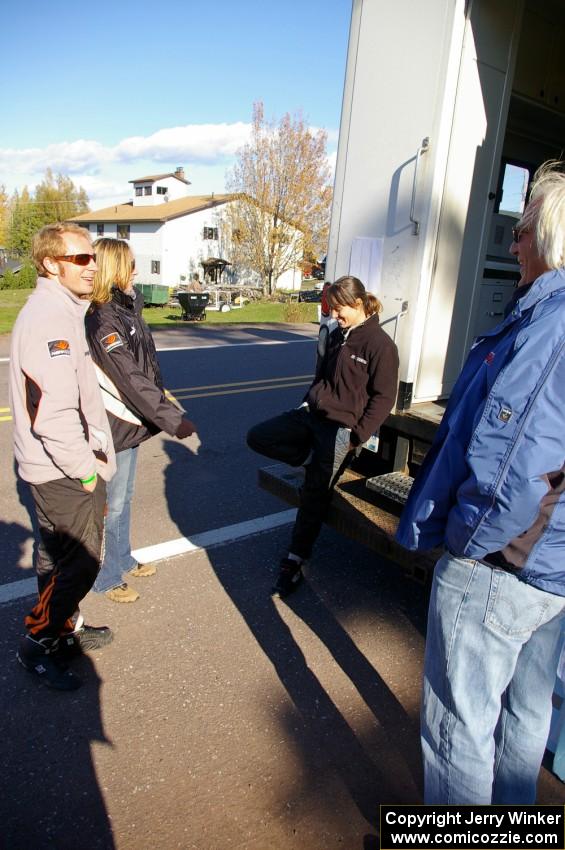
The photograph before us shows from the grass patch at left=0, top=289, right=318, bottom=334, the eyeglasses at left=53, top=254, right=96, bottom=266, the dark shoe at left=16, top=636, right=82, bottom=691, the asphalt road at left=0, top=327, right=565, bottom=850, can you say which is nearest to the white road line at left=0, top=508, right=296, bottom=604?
the asphalt road at left=0, top=327, right=565, bottom=850

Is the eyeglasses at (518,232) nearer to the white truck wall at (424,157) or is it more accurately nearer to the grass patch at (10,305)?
the white truck wall at (424,157)

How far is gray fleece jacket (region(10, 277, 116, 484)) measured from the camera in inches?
95.6

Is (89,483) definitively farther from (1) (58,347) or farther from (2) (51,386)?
(1) (58,347)

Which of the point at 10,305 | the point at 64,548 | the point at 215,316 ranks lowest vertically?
the point at 10,305

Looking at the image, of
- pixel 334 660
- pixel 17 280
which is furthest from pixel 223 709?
pixel 17 280

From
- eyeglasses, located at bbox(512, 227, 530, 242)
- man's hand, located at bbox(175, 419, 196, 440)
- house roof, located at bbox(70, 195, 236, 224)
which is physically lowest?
man's hand, located at bbox(175, 419, 196, 440)

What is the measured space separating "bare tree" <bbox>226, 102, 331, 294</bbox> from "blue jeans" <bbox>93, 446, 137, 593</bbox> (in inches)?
1462

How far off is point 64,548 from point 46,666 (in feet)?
1.98

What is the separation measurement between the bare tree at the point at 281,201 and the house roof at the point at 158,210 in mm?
5805

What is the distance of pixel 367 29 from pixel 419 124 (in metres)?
0.78

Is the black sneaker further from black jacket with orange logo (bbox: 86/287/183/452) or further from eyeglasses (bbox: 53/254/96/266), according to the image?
eyeglasses (bbox: 53/254/96/266)

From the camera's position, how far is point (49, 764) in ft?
7.97

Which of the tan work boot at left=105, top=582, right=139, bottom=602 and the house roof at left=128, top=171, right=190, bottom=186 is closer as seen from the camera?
the tan work boot at left=105, top=582, right=139, bottom=602

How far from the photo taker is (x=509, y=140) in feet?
18.5
